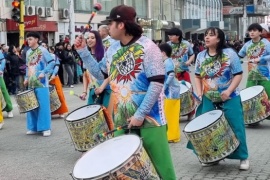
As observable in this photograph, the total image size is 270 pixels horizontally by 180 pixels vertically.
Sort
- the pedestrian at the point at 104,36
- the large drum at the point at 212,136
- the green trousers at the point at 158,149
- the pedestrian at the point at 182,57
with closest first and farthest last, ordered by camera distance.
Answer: the green trousers at the point at 158,149
the large drum at the point at 212,136
the pedestrian at the point at 104,36
the pedestrian at the point at 182,57

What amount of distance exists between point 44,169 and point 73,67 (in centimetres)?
1536

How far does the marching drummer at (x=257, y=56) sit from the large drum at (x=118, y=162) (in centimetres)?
606

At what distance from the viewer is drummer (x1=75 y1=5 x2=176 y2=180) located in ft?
15.4

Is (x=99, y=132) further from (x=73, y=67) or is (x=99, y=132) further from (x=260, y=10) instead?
(x=260, y=10)

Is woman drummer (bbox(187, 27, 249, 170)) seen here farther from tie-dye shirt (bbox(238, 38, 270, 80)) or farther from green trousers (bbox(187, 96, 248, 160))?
tie-dye shirt (bbox(238, 38, 270, 80))

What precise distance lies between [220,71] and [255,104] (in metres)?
3.22

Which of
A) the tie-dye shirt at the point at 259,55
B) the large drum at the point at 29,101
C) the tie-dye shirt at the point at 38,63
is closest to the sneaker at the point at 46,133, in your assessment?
the large drum at the point at 29,101

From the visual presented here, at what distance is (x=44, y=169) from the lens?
294 inches

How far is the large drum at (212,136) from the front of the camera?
6.49m

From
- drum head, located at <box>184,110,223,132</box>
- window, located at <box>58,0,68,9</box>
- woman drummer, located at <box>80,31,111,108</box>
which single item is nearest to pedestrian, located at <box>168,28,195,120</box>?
woman drummer, located at <box>80,31,111,108</box>

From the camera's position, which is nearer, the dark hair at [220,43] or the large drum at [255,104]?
the dark hair at [220,43]

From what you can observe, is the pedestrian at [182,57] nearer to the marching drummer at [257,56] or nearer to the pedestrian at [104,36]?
the marching drummer at [257,56]

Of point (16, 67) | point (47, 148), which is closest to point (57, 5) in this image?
point (16, 67)

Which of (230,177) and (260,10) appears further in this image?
(260,10)
